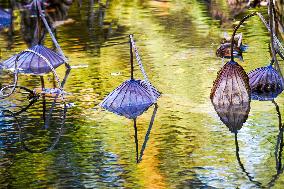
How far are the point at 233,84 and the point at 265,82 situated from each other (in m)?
0.27

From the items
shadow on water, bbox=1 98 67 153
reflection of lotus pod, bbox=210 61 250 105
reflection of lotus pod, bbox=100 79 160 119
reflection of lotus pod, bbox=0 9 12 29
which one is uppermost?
reflection of lotus pod, bbox=210 61 250 105

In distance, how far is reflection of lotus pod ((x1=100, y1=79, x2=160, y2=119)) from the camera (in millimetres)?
3287

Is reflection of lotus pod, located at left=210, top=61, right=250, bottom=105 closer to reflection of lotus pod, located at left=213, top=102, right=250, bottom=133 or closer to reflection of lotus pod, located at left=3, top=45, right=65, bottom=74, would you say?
reflection of lotus pod, located at left=213, top=102, right=250, bottom=133

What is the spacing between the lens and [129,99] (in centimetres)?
331

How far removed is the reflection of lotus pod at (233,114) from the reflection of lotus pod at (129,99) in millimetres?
242

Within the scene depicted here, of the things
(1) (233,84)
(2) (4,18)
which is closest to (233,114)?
(1) (233,84)

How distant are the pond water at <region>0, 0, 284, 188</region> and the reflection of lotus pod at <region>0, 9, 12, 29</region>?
19.6 inches

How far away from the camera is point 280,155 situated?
2.67 meters

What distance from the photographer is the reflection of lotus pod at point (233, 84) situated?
3229mm

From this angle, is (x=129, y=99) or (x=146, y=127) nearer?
(x=146, y=127)

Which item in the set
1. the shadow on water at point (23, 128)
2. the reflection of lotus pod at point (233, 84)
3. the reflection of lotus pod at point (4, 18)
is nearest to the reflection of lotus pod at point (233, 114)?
the reflection of lotus pod at point (233, 84)

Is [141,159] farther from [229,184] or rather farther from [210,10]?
[210,10]

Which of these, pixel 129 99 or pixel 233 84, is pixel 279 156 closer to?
pixel 233 84

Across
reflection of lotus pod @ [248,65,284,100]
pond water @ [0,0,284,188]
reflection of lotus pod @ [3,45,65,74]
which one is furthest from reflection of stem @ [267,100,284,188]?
reflection of lotus pod @ [3,45,65,74]
